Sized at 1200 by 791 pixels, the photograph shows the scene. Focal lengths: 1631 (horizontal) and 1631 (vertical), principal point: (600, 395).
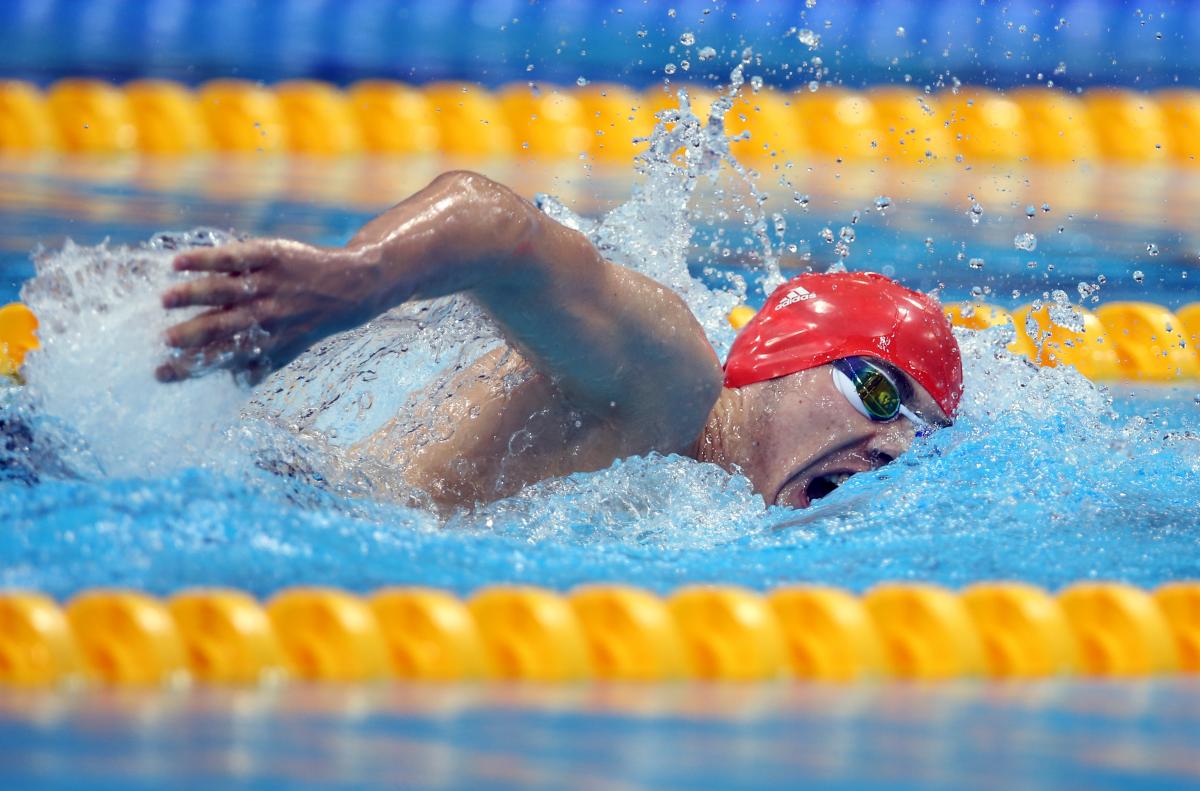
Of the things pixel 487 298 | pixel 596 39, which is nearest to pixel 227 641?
pixel 487 298

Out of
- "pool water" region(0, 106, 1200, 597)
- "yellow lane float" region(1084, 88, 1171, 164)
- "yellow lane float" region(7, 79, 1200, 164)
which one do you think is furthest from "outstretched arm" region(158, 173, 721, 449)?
"yellow lane float" region(1084, 88, 1171, 164)

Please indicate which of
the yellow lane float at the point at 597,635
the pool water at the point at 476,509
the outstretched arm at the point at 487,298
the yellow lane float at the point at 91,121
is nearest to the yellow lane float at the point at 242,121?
the yellow lane float at the point at 91,121

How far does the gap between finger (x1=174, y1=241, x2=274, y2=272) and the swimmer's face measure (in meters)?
1.03

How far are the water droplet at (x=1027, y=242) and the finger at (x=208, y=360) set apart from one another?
3603mm

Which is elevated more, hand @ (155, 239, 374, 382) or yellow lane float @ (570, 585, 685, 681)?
hand @ (155, 239, 374, 382)

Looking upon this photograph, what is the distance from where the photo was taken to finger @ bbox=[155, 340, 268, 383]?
68.4 inches

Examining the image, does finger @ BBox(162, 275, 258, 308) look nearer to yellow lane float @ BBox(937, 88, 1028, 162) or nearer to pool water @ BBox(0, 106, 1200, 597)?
pool water @ BBox(0, 106, 1200, 597)

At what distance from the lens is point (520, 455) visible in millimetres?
2475

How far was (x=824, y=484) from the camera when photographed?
2684 mm

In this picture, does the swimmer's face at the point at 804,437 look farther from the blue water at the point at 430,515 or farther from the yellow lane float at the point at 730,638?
the yellow lane float at the point at 730,638

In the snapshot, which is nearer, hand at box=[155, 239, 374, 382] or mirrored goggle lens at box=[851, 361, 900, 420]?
hand at box=[155, 239, 374, 382]

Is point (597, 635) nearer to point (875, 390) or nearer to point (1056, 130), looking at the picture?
point (875, 390)

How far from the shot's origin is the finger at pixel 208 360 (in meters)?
1.74

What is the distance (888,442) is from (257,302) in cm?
122
